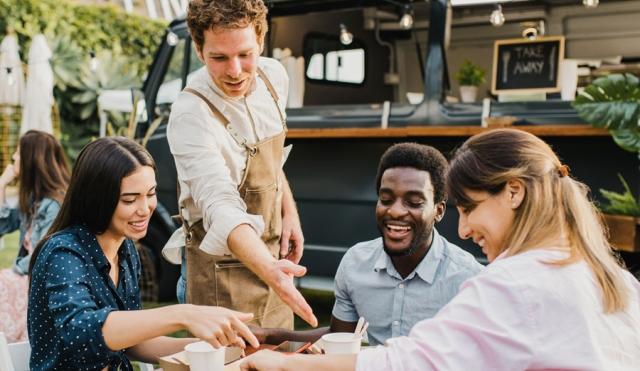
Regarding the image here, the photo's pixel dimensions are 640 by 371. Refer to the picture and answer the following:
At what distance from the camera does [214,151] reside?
2604mm

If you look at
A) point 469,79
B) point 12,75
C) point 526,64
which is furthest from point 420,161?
point 12,75

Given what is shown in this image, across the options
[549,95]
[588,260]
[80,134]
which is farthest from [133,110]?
[80,134]

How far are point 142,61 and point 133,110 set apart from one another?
9.07 m

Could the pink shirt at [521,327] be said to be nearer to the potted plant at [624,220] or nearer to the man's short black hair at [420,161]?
the man's short black hair at [420,161]

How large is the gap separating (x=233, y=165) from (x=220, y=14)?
1.84 ft

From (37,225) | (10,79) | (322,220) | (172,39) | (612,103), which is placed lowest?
(322,220)

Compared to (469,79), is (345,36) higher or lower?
higher

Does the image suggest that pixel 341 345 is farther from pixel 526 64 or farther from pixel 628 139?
pixel 526 64

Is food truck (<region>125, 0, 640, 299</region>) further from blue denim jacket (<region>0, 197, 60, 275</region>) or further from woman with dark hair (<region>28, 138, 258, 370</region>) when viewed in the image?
woman with dark hair (<region>28, 138, 258, 370</region>)

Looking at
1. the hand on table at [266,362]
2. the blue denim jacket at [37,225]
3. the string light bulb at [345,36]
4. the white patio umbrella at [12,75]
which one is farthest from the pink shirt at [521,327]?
the white patio umbrella at [12,75]

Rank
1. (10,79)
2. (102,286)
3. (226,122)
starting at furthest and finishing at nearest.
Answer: (10,79), (226,122), (102,286)

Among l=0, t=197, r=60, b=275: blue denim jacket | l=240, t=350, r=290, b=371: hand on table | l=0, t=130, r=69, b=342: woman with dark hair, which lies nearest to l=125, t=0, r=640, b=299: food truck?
l=0, t=130, r=69, b=342: woman with dark hair

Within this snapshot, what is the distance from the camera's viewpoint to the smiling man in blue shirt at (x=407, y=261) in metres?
2.60

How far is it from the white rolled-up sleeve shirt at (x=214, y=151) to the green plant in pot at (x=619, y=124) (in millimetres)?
2297
